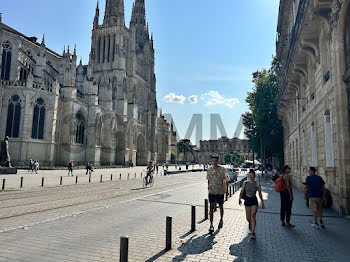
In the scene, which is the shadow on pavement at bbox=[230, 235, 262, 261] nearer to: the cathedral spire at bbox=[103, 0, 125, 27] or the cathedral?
the cathedral

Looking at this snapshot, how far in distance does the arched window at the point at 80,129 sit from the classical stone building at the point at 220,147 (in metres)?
82.4

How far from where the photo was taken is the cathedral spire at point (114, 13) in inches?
2243

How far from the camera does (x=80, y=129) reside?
42781 mm

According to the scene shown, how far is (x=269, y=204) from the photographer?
1056 centimetres

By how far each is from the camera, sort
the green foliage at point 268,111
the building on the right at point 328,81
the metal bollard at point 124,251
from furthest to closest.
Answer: the green foliage at point 268,111
the building on the right at point 328,81
the metal bollard at point 124,251

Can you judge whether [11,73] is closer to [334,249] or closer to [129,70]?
[129,70]

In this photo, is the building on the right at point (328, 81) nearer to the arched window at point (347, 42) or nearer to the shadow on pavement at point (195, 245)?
the arched window at point (347, 42)

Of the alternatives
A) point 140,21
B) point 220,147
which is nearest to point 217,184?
point 140,21

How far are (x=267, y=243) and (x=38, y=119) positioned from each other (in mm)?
36124

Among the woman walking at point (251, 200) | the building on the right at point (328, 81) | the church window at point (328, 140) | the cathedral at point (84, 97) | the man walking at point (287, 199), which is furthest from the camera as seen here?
the cathedral at point (84, 97)

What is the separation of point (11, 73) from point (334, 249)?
41.7 metres

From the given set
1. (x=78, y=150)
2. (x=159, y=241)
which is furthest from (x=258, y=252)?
(x=78, y=150)

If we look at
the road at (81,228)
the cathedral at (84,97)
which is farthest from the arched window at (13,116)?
the road at (81,228)

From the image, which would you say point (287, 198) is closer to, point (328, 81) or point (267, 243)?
point (267, 243)
